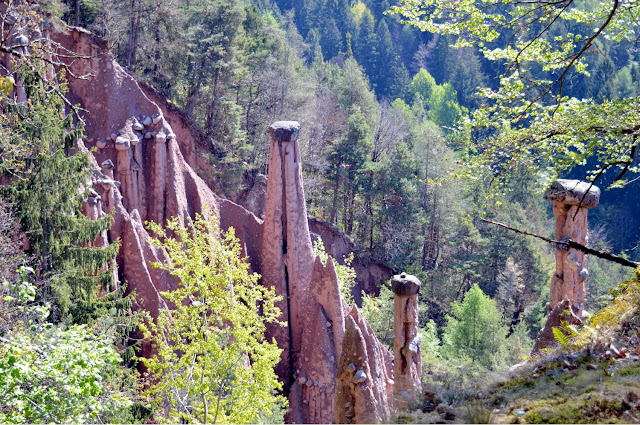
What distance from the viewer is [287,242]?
17.8 metres

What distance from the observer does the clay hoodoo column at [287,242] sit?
1728cm

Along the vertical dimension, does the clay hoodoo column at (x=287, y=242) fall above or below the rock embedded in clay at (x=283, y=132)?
below

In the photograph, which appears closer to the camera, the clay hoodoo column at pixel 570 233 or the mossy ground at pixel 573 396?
the mossy ground at pixel 573 396

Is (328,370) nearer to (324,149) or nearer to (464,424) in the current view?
(464,424)

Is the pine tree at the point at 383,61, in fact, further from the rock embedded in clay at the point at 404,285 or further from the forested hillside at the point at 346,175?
the rock embedded in clay at the point at 404,285

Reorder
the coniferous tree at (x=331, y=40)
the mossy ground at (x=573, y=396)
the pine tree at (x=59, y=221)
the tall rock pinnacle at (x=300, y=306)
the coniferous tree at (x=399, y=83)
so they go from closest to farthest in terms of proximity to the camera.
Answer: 1. the mossy ground at (x=573, y=396)
2. the pine tree at (x=59, y=221)
3. the tall rock pinnacle at (x=300, y=306)
4. the coniferous tree at (x=399, y=83)
5. the coniferous tree at (x=331, y=40)

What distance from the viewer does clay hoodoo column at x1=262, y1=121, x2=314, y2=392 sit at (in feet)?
56.7

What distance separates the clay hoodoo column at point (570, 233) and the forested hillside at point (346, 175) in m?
0.90

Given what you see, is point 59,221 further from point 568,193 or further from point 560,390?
point 568,193

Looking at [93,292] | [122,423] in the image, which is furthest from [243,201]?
[122,423]

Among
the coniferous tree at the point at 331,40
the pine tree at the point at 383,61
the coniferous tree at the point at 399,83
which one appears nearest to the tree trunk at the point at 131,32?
the coniferous tree at the point at 399,83

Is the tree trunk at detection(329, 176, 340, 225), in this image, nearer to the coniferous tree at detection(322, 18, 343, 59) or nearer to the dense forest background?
the dense forest background

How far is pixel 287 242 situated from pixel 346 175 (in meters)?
15.6

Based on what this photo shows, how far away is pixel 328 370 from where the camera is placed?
15812 millimetres
